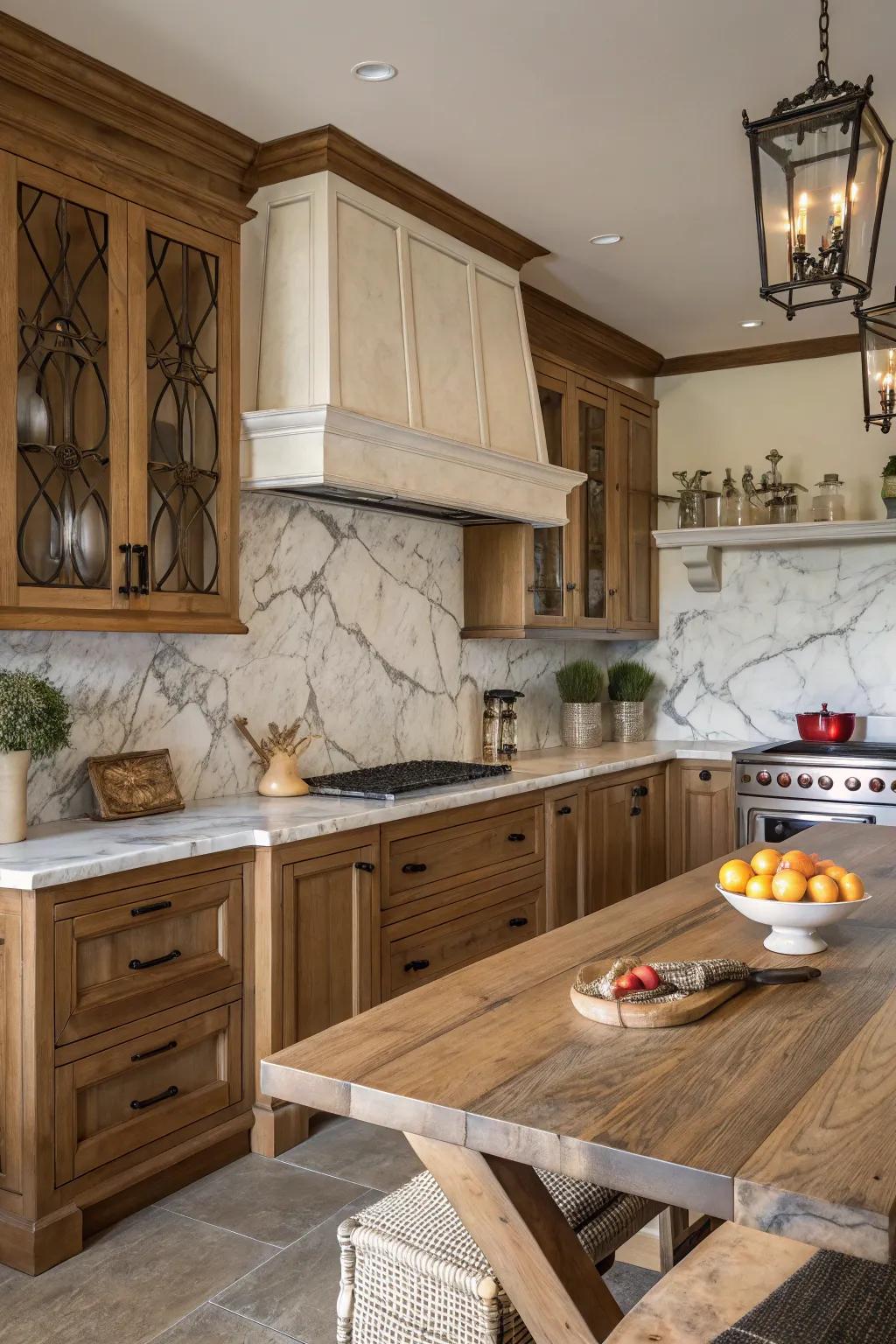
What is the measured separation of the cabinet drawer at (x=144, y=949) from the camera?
2521 millimetres

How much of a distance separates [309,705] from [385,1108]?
2.58m

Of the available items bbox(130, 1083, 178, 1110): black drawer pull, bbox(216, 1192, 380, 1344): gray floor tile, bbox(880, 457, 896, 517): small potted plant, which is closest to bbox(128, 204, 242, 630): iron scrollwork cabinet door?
bbox(130, 1083, 178, 1110): black drawer pull

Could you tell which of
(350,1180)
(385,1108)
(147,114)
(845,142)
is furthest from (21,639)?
(845,142)

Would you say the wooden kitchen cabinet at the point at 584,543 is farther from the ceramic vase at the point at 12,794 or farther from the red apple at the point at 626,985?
the red apple at the point at 626,985

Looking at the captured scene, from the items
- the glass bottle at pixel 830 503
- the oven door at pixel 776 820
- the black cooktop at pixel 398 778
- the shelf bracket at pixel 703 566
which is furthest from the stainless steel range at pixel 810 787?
the black cooktop at pixel 398 778

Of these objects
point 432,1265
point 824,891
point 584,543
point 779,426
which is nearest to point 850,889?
point 824,891

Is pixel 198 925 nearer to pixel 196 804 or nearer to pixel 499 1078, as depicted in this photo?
pixel 196 804

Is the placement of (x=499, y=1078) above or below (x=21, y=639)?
below

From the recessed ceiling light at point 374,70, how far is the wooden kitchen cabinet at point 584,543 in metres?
1.84

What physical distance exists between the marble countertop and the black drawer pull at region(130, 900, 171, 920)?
104 millimetres

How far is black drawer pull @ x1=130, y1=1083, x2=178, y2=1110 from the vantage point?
2.71 m

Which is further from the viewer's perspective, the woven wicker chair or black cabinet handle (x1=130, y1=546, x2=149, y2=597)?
black cabinet handle (x1=130, y1=546, x2=149, y2=597)

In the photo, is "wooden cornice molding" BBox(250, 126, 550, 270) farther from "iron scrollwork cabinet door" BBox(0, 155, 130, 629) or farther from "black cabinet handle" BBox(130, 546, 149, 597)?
"black cabinet handle" BBox(130, 546, 149, 597)

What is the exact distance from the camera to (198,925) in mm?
2877
